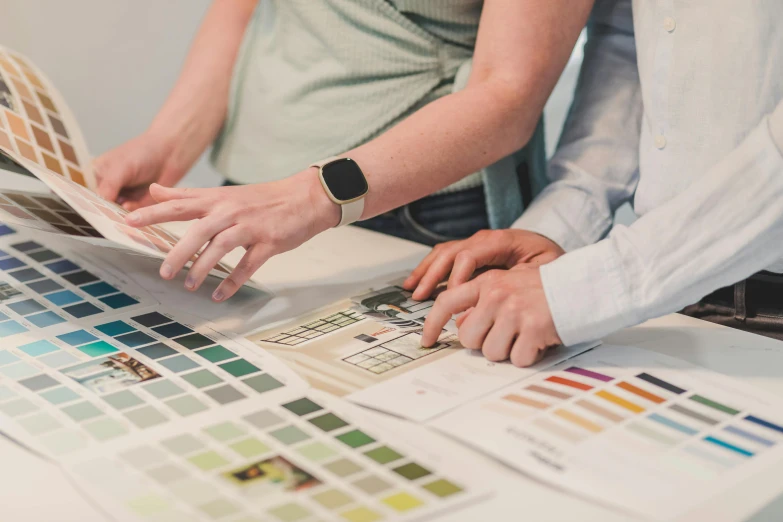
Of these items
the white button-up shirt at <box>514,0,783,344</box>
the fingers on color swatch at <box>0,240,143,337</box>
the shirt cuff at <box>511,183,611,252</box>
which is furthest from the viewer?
the shirt cuff at <box>511,183,611,252</box>

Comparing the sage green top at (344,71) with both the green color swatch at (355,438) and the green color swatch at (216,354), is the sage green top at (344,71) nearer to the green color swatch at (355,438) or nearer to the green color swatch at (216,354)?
the green color swatch at (216,354)

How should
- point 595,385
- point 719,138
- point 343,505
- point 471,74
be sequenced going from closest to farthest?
point 343,505, point 595,385, point 719,138, point 471,74

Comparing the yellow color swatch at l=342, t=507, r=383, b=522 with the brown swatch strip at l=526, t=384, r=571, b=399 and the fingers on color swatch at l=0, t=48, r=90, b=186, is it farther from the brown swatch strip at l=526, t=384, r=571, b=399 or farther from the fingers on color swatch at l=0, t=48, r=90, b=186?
the fingers on color swatch at l=0, t=48, r=90, b=186

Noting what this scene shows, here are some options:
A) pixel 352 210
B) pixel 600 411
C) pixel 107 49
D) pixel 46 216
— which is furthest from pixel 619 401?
pixel 107 49

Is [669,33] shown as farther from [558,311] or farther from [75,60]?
[75,60]

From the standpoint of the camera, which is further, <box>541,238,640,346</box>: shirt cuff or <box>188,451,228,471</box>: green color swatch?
<box>541,238,640,346</box>: shirt cuff

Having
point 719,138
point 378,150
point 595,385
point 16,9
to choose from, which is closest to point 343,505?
point 595,385

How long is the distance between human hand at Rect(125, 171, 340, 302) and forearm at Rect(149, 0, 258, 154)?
0.45 m

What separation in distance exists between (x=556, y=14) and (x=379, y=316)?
0.41 metres

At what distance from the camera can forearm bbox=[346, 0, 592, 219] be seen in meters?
0.92

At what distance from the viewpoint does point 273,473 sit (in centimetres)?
59

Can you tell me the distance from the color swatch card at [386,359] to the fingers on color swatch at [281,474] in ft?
0.20

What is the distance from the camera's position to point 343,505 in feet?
1.82

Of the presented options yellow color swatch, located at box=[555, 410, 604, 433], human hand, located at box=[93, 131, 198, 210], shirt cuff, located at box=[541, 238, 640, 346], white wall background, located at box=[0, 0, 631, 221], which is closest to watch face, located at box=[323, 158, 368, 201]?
shirt cuff, located at box=[541, 238, 640, 346]
